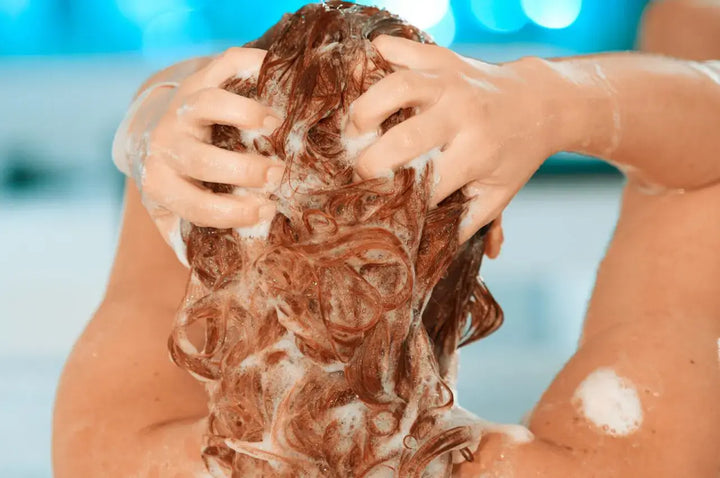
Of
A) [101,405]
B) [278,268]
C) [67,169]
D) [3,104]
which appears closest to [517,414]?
[101,405]

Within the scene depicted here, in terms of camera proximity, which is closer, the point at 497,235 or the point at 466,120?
the point at 466,120

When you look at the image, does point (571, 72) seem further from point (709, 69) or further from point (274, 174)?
point (274, 174)

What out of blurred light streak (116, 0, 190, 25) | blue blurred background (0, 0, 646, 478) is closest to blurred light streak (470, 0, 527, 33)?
blue blurred background (0, 0, 646, 478)

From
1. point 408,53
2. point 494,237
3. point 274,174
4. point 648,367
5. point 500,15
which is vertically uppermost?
point 408,53

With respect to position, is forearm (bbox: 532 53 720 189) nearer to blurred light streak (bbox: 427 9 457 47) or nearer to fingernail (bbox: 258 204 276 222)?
fingernail (bbox: 258 204 276 222)

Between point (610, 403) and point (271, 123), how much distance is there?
0.48 meters

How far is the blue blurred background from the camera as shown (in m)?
2.64

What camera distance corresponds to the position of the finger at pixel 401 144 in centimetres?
71

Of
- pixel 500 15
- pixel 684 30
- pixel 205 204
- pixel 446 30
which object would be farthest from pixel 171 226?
pixel 500 15

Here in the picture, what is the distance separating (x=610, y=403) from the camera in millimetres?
899

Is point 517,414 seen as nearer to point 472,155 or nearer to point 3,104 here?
point 472,155

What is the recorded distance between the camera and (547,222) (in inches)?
151

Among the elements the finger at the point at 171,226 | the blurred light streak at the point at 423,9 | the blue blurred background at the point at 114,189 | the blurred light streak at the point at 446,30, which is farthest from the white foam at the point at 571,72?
the blurred light streak at the point at 446,30

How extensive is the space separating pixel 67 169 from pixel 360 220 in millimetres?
4137
